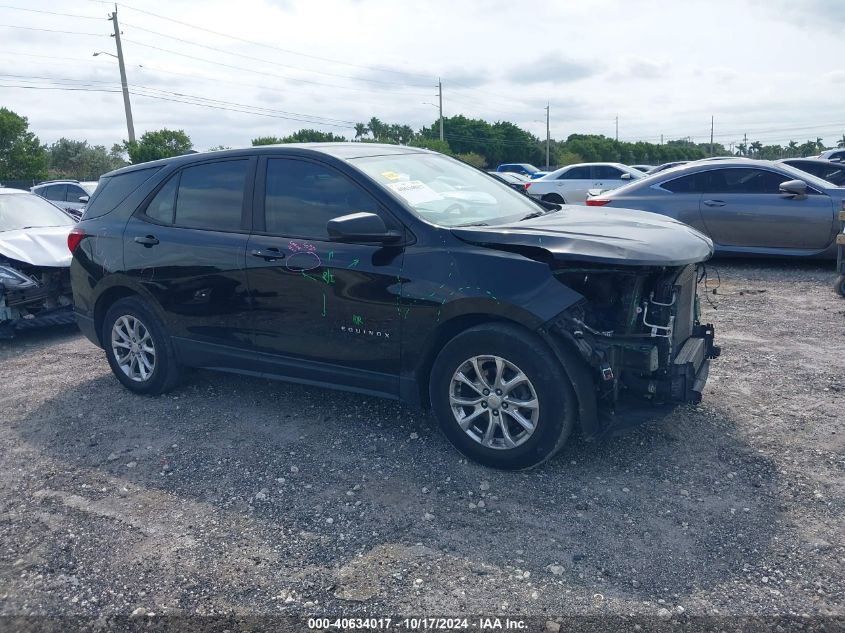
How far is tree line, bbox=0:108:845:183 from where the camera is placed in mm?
40338

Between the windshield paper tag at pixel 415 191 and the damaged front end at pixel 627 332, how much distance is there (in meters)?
1.10

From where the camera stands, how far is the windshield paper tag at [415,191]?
15.1ft

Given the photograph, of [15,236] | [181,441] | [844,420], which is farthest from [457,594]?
[15,236]

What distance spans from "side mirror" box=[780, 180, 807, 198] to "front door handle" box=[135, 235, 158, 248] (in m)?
7.59

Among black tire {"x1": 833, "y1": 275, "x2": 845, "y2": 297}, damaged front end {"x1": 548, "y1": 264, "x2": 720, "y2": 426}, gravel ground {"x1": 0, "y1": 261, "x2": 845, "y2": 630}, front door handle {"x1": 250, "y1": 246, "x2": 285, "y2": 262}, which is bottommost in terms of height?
gravel ground {"x1": 0, "y1": 261, "x2": 845, "y2": 630}

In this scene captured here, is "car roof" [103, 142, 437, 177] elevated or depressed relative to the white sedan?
elevated

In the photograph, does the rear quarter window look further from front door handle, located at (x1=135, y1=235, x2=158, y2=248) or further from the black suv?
Answer: front door handle, located at (x1=135, y1=235, x2=158, y2=248)

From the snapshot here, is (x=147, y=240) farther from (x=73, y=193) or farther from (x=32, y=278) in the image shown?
(x=73, y=193)

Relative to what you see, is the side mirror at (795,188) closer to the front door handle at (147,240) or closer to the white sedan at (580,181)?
the front door handle at (147,240)

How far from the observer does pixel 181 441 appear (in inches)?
195

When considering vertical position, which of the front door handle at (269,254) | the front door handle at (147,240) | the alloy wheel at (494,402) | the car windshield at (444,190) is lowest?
the alloy wheel at (494,402)

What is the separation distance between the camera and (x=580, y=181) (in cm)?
1917

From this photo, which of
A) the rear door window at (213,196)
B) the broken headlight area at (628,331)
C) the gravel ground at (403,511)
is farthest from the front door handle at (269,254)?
the broken headlight area at (628,331)

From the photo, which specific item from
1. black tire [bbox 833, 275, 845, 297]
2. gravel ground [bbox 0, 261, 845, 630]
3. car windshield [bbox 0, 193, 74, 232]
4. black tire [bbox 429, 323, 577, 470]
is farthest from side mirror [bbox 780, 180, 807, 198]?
car windshield [bbox 0, 193, 74, 232]
